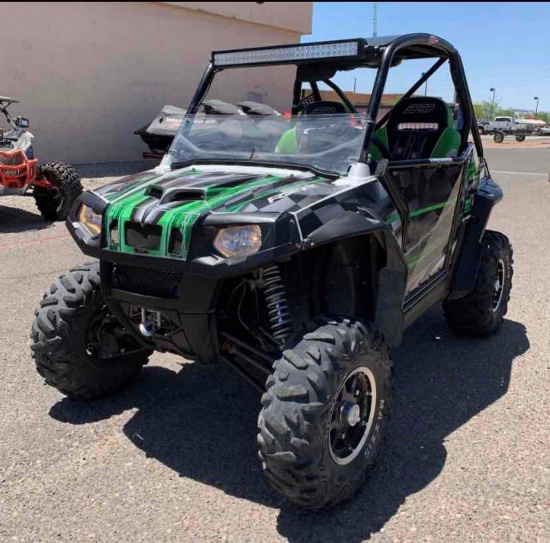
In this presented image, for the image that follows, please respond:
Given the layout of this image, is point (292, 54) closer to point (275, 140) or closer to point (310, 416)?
point (275, 140)

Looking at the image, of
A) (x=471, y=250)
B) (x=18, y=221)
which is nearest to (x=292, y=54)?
(x=471, y=250)

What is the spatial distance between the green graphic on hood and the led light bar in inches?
27.7

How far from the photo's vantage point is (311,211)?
8.49ft

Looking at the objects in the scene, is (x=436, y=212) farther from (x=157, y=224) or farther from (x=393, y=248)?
(x=157, y=224)

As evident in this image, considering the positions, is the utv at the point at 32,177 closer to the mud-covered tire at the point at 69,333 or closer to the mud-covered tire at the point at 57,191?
the mud-covered tire at the point at 57,191

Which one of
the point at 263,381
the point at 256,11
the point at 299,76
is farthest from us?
the point at 256,11

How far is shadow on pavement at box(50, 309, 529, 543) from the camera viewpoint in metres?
2.77

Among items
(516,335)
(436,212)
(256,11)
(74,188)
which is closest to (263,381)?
(436,212)

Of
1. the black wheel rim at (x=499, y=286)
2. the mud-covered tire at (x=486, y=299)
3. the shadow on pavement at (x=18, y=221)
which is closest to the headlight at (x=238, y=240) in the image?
the mud-covered tire at (x=486, y=299)

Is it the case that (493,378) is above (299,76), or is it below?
below

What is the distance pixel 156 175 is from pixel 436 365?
229 centimetres

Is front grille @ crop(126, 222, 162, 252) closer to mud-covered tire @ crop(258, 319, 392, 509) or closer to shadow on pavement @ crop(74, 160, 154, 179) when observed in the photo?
mud-covered tire @ crop(258, 319, 392, 509)

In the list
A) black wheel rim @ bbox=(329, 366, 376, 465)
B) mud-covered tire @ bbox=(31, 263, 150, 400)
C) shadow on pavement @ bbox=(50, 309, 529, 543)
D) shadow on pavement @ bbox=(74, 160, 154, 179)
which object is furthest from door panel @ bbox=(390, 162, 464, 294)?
shadow on pavement @ bbox=(74, 160, 154, 179)

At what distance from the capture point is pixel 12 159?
860 centimetres
